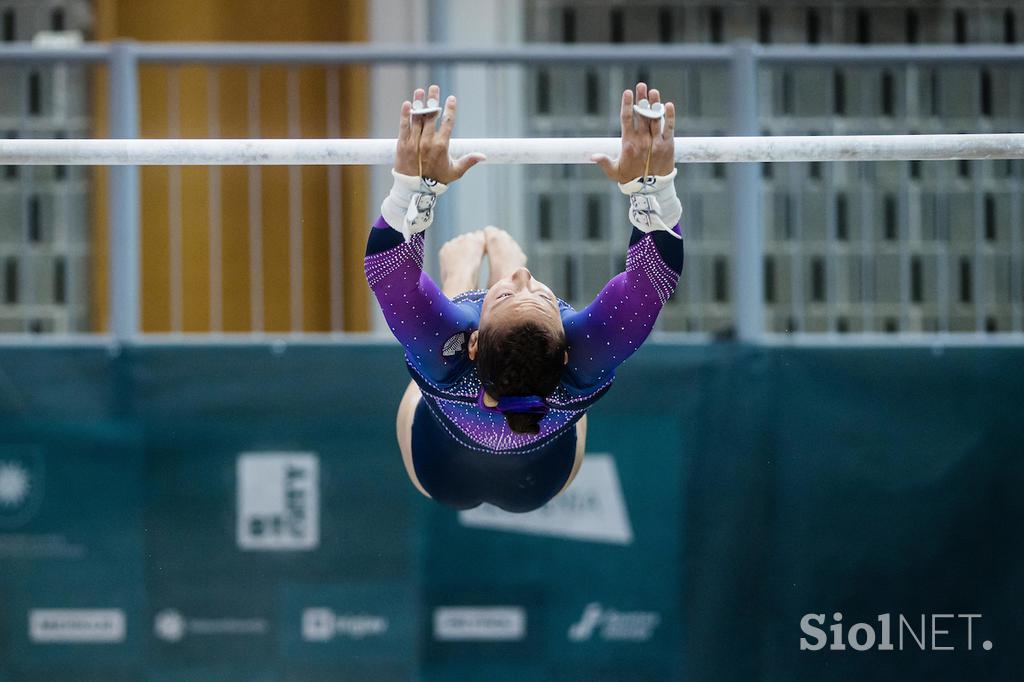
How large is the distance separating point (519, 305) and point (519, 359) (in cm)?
12

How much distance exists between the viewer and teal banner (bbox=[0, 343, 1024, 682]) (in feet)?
15.2

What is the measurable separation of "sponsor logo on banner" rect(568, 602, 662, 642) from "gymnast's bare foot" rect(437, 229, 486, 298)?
1.56 meters

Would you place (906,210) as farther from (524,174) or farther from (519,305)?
A: (519,305)

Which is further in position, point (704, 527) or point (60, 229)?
point (60, 229)

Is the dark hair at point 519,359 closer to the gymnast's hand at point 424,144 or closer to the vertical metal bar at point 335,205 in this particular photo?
the gymnast's hand at point 424,144

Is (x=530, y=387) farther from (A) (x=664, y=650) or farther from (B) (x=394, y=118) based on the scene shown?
(B) (x=394, y=118)

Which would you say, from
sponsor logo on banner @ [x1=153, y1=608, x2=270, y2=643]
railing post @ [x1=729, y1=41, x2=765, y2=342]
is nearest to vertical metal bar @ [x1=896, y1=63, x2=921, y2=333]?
railing post @ [x1=729, y1=41, x2=765, y2=342]

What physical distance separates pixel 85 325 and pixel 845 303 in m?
3.44

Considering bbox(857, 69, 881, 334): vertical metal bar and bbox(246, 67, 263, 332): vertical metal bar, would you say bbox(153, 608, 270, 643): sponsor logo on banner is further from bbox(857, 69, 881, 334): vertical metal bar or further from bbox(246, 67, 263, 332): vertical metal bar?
bbox(857, 69, 881, 334): vertical metal bar

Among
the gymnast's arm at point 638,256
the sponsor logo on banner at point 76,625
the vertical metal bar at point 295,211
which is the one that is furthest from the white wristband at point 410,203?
the sponsor logo on banner at point 76,625

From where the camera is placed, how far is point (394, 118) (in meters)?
5.67

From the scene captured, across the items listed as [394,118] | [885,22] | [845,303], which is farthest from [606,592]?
[885,22]

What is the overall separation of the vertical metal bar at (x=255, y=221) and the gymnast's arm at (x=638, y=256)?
2.19 metres

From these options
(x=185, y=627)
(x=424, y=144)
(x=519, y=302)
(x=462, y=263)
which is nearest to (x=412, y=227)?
(x=424, y=144)
